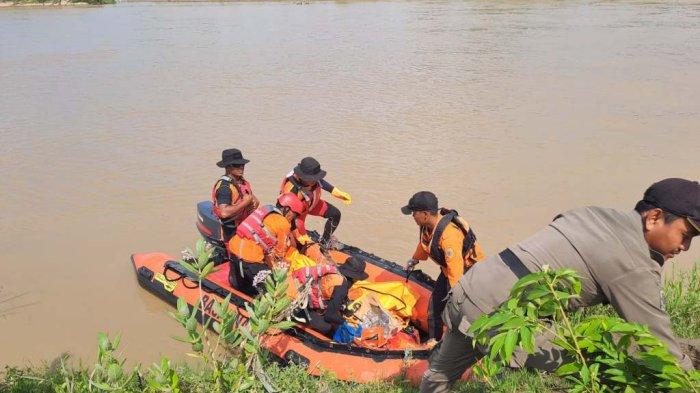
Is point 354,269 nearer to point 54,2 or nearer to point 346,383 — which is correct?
point 346,383

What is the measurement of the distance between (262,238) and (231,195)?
3.90 feet

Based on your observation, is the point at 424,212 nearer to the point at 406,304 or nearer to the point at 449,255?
the point at 449,255

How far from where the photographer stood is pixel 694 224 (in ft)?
6.98

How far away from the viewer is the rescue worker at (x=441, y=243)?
3922mm

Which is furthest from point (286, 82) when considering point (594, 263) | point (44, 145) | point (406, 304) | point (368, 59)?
point (594, 263)

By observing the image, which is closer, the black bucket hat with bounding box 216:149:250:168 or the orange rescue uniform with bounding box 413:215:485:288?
the orange rescue uniform with bounding box 413:215:485:288

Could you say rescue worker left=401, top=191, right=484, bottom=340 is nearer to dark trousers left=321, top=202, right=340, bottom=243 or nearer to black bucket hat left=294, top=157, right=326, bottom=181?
black bucket hat left=294, top=157, right=326, bottom=181

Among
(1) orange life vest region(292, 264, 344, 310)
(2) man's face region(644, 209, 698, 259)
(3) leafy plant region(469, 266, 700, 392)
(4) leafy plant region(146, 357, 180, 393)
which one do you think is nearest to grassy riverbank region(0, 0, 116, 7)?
(1) orange life vest region(292, 264, 344, 310)

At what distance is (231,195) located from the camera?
5.59 m

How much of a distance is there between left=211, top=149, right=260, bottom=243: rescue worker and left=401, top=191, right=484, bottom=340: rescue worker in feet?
6.50

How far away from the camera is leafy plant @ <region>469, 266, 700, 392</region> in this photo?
166 centimetres

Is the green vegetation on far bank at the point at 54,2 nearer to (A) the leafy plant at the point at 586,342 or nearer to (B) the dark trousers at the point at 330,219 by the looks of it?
(B) the dark trousers at the point at 330,219

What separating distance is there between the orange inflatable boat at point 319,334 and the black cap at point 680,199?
210cm

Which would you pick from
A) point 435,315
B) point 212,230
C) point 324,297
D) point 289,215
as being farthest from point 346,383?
point 212,230
